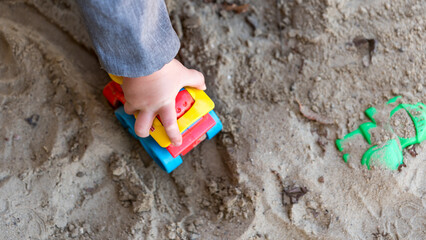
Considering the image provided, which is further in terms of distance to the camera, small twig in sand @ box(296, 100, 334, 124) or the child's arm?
small twig in sand @ box(296, 100, 334, 124)

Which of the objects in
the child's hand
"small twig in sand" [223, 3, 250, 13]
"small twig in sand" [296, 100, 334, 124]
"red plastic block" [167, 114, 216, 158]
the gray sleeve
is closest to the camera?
the gray sleeve

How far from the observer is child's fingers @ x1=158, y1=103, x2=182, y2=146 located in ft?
3.74

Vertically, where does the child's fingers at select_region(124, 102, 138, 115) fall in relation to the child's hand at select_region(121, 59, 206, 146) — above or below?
below

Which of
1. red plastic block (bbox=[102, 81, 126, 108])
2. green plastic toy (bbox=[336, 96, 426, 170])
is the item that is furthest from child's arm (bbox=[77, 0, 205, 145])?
green plastic toy (bbox=[336, 96, 426, 170])

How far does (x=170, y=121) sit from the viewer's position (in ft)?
3.73

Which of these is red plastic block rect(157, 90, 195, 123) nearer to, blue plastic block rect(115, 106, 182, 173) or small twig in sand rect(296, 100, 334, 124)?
blue plastic block rect(115, 106, 182, 173)

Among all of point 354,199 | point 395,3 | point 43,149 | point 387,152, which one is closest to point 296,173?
point 354,199

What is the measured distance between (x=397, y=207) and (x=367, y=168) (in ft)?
0.50

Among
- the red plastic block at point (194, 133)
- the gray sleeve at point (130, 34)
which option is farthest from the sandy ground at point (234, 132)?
the gray sleeve at point (130, 34)

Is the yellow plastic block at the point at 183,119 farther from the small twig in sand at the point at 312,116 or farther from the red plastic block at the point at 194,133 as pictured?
the small twig in sand at the point at 312,116

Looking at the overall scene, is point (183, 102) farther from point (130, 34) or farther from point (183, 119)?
point (130, 34)

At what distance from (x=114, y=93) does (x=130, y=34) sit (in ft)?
1.54

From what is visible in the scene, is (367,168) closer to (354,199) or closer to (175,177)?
(354,199)

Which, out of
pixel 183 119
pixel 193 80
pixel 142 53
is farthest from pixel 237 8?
pixel 142 53
